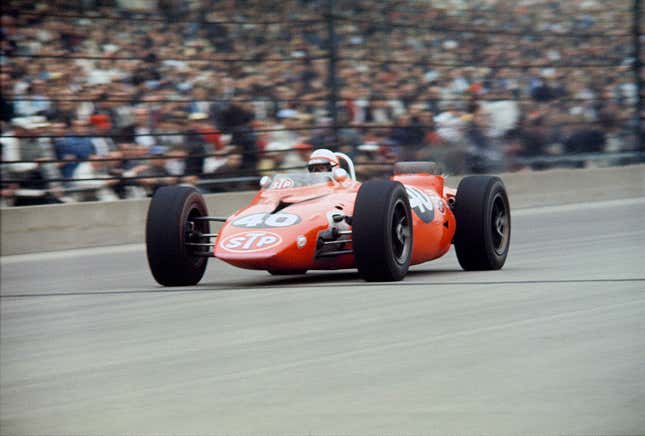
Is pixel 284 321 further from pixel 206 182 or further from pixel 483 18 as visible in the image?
pixel 483 18

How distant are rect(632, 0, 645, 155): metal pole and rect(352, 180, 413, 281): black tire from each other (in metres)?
11.6

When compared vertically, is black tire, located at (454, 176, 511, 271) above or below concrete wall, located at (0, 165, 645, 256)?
above

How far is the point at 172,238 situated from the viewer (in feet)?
32.3

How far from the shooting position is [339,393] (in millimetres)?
5430

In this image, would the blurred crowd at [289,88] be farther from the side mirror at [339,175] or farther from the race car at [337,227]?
the side mirror at [339,175]

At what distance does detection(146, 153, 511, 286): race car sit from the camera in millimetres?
9328

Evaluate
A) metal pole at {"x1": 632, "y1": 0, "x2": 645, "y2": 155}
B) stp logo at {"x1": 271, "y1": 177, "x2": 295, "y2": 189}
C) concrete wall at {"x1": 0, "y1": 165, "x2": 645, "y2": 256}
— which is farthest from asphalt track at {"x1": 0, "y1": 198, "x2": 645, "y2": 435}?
metal pole at {"x1": 632, "y1": 0, "x2": 645, "y2": 155}

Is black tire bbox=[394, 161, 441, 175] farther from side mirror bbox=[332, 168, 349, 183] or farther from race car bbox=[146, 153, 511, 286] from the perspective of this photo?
side mirror bbox=[332, 168, 349, 183]

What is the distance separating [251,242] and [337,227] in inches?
30.2

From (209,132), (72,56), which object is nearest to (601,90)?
(209,132)

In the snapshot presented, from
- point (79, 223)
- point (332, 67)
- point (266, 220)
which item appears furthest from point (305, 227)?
point (332, 67)

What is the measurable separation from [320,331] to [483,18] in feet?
42.4

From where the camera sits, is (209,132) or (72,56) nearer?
(72,56)

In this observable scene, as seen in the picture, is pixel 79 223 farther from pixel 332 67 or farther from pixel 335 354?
pixel 335 354
